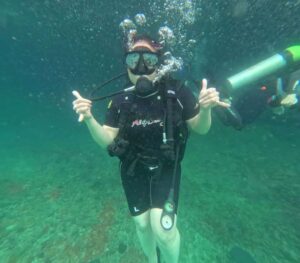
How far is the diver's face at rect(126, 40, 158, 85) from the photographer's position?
330 centimetres

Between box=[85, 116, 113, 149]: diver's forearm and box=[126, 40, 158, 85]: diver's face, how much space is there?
2.63 ft

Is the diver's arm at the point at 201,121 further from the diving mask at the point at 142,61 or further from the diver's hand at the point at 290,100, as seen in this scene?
the diver's hand at the point at 290,100

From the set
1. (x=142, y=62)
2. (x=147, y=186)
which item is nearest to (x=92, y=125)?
(x=142, y=62)

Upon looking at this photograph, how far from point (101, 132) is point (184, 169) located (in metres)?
4.35

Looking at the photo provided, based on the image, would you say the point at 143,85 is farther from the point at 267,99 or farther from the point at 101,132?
the point at 267,99

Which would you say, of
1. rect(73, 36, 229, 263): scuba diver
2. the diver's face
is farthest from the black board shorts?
the diver's face

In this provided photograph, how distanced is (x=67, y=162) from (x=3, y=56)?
33122 mm

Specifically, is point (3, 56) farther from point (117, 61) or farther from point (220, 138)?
point (220, 138)

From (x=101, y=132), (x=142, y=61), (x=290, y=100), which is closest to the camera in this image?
(x=142, y=61)

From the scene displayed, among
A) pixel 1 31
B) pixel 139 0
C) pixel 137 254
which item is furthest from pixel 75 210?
pixel 1 31

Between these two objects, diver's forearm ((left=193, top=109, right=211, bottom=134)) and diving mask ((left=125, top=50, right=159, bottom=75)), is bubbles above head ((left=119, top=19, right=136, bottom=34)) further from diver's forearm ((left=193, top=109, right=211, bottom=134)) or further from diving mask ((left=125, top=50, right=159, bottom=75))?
diver's forearm ((left=193, top=109, right=211, bottom=134))

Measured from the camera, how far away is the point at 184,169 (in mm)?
7328

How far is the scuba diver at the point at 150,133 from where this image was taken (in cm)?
328

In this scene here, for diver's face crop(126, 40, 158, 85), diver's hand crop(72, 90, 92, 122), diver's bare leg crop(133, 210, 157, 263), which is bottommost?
diver's bare leg crop(133, 210, 157, 263)
